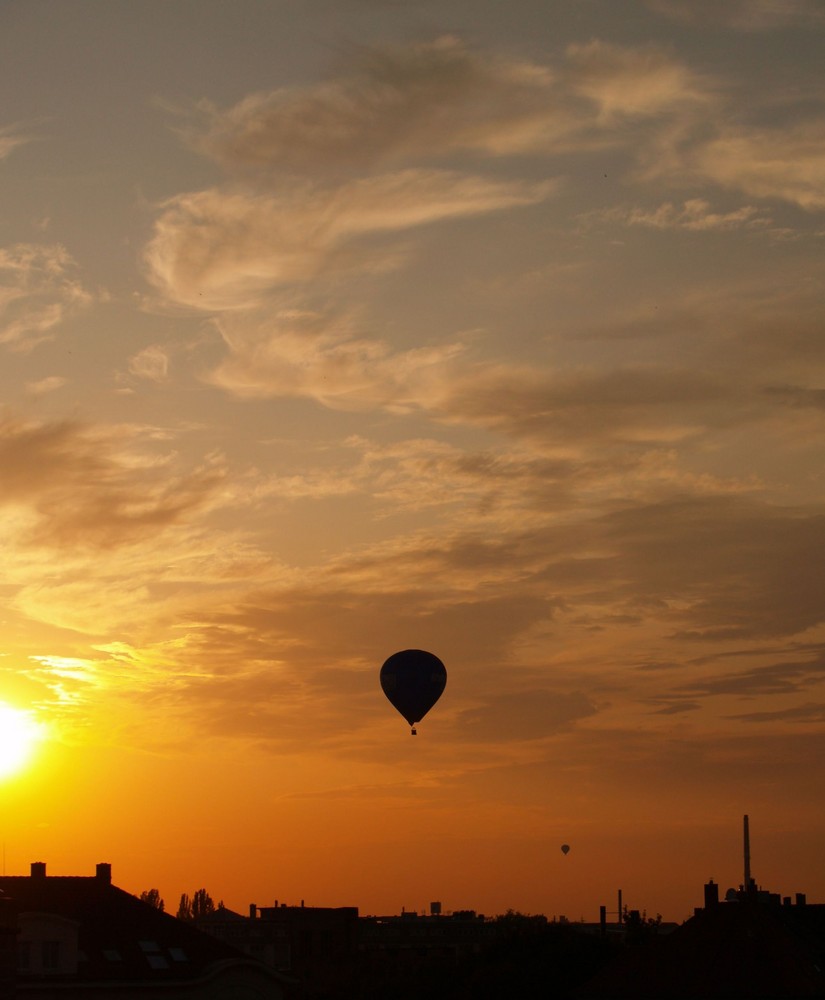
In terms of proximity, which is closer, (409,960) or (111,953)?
(111,953)

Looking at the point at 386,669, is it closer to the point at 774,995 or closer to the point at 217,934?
the point at 774,995

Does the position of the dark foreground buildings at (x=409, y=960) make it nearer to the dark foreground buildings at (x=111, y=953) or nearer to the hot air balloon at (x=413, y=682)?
the dark foreground buildings at (x=111, y=953)

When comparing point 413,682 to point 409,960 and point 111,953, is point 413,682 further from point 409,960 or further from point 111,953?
point 409,960

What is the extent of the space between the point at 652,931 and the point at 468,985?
17388 mm

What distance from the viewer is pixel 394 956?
130m

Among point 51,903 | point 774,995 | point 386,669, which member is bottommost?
point 774,995

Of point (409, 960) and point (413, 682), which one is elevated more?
point (413, 682)

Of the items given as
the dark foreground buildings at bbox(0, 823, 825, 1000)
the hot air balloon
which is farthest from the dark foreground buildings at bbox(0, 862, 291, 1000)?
the hot air balloon

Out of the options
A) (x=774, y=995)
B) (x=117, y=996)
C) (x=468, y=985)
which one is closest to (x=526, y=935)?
(x=468, y=985)

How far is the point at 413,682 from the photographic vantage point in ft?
258

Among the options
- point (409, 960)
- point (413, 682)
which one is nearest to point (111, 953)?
point (413, 682)

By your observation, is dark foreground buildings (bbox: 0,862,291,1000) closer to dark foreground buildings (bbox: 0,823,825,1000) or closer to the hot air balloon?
dark foreground buildings (bbox: 0,823,825,1000)

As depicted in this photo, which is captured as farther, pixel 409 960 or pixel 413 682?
pixel 409 960

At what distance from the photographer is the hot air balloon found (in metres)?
78.4
